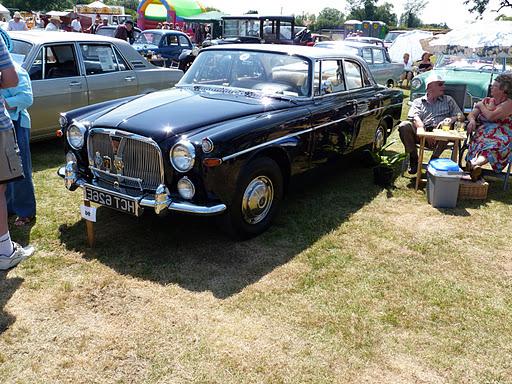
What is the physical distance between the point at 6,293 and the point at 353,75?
14.4 feet

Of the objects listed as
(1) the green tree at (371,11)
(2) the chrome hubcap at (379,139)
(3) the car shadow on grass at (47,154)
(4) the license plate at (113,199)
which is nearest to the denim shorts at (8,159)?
(4) the license plate at (113,199)

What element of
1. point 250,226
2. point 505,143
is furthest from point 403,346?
point 505,143

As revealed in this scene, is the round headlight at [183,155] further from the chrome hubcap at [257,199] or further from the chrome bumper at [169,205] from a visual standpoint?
the chrome hubcap at [257,199]

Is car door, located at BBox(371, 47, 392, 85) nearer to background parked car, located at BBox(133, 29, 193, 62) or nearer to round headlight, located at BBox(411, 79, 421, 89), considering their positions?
round headlight, located at BBox(411, 79, 421, 89)

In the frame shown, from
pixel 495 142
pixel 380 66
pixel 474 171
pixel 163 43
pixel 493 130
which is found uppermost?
pixel 163 43

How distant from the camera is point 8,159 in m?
3.42

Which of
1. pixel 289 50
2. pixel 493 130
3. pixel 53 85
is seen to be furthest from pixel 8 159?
pixel 493 130

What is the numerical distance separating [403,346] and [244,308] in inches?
40.7

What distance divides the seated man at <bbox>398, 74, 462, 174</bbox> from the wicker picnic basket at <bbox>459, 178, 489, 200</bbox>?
804 millimetres

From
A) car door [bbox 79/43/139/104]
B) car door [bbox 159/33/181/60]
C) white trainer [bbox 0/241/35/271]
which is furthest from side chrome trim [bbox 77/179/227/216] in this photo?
car door [bbox 159/33/181/60]

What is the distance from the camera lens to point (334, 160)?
5.32 m

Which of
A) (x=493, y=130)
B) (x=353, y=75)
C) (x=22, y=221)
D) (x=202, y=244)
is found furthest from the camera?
(x=353, y=75)

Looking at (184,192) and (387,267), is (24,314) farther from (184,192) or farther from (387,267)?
(387,267)

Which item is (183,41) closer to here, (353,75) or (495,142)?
(353,75)
